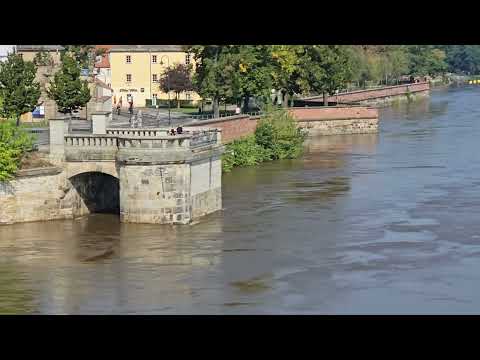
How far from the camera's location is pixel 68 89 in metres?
47.2

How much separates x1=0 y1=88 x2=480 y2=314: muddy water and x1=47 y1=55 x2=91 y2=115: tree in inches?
308

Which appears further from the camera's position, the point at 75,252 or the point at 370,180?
the point at 370,180

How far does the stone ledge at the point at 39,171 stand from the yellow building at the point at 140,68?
1618 inches

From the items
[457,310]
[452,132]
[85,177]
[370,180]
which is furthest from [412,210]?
[452,132]

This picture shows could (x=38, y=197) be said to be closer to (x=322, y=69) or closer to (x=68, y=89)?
(x=68, y=89)

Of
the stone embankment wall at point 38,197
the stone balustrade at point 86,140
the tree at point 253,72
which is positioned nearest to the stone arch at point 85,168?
the stone embankment wall at point 38,197

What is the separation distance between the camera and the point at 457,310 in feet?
70.5

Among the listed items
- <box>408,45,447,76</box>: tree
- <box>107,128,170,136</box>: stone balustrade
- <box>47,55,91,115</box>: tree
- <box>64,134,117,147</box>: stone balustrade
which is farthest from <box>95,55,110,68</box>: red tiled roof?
<box>408,45,447,76</box>: tree

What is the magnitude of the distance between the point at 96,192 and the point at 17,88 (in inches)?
441

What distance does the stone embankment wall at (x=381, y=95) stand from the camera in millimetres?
87969

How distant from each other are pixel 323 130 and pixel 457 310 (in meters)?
49.1

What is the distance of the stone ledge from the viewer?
33.1 m
